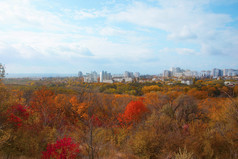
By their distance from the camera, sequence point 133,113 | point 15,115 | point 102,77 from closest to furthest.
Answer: point 15,115 → point 133,113 → point 102,77

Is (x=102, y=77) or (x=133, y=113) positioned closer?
(x=133, y=113)

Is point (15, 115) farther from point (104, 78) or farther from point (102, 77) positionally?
point (104, 78)

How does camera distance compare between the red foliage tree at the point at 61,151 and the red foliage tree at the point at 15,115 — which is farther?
the red foliage tree at the point at 15,115

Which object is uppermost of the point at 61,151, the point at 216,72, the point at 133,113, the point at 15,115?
the point at 216,72

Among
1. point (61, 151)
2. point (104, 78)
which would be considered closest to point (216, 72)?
point (104, 78)

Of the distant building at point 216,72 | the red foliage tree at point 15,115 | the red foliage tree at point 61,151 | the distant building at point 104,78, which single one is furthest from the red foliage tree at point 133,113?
the distant building at point 216,72

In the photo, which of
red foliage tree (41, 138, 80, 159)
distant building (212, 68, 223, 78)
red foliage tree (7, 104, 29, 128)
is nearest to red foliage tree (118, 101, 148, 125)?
red foliage tree (7, 104, 29, 128)

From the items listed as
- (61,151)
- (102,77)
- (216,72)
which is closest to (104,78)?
(102,77)

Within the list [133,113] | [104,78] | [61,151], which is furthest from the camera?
[104,78]

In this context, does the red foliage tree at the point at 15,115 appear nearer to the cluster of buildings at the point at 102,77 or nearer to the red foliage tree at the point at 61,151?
the red foliage tree at the point at 61,151

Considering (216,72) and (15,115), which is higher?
(216,72)

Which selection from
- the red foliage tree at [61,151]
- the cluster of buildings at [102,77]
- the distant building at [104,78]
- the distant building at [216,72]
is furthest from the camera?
the distant building at [216,72]

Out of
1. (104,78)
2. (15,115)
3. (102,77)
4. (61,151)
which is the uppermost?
(102,77)

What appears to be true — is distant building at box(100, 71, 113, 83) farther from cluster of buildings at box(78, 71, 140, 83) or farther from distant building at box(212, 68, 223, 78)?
distant building at box(212, 68, 223, 78)
